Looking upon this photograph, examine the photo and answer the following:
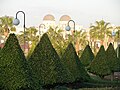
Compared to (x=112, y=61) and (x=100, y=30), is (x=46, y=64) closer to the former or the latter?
(x=112, y=61)

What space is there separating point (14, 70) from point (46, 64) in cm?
339

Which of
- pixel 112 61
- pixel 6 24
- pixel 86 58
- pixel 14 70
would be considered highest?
pixel 6 24

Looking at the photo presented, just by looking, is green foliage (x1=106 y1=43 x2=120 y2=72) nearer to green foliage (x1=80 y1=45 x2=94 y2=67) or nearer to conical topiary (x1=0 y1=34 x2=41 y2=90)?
green foliage (x1=80 y1=45 x2=94 y2=67)

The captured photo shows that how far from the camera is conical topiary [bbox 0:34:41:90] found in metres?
13.1

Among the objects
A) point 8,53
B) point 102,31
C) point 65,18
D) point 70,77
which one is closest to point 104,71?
point 70,77

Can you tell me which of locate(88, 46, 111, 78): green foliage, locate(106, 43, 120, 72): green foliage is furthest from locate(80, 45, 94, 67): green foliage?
locate(88, 46, 111, 78): green foliage

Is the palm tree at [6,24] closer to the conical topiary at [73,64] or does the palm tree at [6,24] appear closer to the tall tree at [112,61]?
the tall tree at [112,61]

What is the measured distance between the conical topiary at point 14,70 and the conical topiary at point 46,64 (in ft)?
8.57

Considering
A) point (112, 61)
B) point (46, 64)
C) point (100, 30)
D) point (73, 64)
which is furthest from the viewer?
point (100, 30)

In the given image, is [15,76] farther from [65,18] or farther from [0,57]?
[65,18]

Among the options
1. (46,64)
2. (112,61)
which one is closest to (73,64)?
(46,64)

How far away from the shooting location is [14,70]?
44.0 ft

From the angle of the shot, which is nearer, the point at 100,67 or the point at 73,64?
the point at 73,64

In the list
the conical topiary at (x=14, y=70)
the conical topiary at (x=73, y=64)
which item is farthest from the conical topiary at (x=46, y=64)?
the conical topiary at (x=73, y=64)
